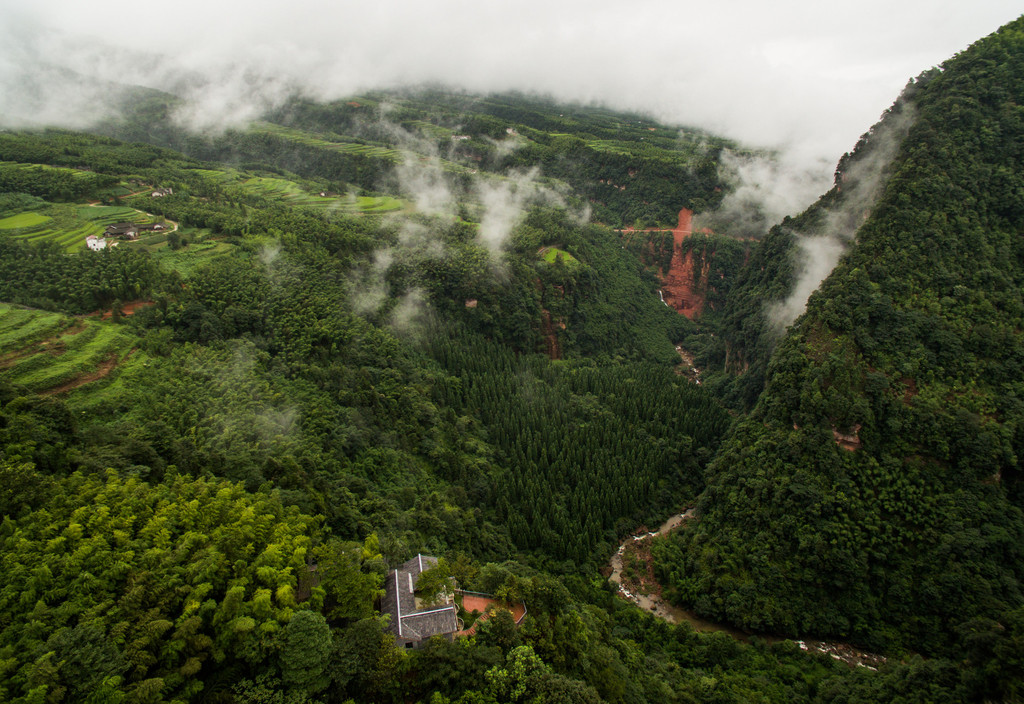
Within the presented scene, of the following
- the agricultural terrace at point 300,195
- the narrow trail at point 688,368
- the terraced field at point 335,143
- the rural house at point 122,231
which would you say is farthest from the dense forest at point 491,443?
the terraced field at point 335,143

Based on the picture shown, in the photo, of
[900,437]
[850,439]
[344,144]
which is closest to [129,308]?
[850,439]

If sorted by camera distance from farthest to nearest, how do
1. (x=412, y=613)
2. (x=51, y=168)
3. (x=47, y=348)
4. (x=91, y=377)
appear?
(x=51, y=168) → (x=47, y=348) → (x=91, y=377) → (x=412, y=613)

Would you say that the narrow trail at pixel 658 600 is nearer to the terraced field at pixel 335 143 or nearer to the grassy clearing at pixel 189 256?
the grassy clearing at pixel 189 256

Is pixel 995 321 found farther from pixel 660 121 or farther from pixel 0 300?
pixel 660 121

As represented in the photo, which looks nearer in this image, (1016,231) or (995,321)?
(995,321)

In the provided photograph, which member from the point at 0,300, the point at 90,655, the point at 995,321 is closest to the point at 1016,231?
the point at 995,321

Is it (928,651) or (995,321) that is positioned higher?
(995,321)

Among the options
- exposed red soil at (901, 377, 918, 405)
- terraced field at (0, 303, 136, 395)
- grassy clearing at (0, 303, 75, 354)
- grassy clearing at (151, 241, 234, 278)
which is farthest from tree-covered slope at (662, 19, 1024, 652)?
grassy clearing at (151, 241, 234, 278)

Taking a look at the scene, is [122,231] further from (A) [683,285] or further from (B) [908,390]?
(A) [683,285]
